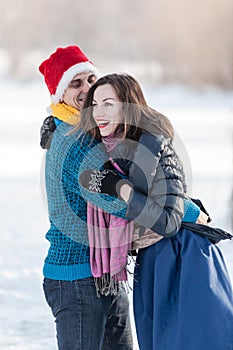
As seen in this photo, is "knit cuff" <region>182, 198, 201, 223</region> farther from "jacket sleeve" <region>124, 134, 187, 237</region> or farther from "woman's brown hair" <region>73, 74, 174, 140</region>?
"woman's brown hair" <region>73, 74, 174, 140</region>

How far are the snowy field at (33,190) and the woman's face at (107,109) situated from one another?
42cm

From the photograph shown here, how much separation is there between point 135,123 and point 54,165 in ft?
1.16

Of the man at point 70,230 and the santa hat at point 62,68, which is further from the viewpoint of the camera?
the santa hat at point 62,68

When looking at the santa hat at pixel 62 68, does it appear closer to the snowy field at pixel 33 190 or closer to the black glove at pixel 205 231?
the snowy field at pixel 33 190

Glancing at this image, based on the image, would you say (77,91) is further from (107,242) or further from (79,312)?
(79,312)

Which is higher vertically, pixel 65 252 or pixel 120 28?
pixel 120 28

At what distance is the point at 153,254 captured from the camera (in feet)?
9.07

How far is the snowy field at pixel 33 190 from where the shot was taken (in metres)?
4.60

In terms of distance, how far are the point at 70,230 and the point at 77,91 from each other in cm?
56

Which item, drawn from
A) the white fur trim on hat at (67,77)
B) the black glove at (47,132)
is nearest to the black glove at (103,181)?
the black glove at (47,132)

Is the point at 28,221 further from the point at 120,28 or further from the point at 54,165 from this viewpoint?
the point at 120,28

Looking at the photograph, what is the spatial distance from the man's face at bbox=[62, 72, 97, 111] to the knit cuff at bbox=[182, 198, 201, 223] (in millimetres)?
571

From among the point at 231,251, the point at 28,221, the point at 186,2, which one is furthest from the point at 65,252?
the point at 186,2

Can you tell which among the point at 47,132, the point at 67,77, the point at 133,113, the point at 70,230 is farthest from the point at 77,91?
the point at 70,230
